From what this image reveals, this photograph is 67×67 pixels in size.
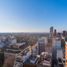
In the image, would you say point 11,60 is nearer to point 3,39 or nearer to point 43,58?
point 3,39

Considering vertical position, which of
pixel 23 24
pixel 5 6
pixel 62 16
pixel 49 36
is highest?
pixel 5 6

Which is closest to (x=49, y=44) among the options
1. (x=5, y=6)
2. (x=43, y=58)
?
(x=43, y=58)

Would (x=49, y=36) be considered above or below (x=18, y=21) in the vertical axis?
below

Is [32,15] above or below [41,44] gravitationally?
above

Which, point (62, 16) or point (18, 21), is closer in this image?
point (62, 16)

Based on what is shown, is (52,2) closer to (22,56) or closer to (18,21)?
(18,21)

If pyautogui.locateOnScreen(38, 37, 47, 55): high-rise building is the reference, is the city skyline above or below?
above

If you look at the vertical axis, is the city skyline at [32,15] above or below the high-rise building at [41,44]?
above
